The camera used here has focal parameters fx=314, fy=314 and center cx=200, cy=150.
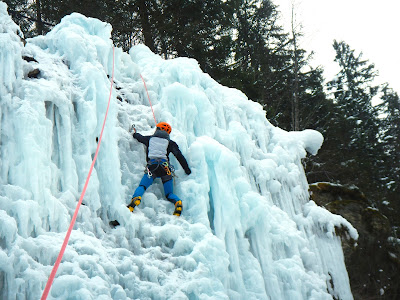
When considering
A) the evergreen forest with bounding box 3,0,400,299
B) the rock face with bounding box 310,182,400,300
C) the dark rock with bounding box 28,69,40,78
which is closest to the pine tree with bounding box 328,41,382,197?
the evergreen forest with bounding box 3,0,400,299

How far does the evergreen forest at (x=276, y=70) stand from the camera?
9883 mm

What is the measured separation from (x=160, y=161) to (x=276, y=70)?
1088 cm

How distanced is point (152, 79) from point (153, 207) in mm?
2731

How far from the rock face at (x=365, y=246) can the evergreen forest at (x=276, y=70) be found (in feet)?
0.89

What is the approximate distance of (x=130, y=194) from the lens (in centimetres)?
411

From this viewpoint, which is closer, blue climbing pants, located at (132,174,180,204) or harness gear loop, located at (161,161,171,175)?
blue climbing pants, located at (132,174,180,204)

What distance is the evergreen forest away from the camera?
9883 mm

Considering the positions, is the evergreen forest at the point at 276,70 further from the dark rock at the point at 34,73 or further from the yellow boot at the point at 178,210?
the yellow boot at the point at 178,210

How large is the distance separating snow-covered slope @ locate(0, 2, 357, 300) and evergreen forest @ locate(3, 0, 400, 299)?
223cm

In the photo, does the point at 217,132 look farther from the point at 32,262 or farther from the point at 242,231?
the point at 32,262

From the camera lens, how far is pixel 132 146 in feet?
15.1

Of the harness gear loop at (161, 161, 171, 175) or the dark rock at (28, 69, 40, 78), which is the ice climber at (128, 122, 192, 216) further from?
the dark rock at (28, 69, 40, 78)

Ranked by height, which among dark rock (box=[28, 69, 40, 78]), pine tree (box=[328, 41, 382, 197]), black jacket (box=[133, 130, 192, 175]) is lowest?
black jacket (box=[133, 130, 192, 175])

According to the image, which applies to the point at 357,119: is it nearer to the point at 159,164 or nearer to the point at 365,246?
the point at 365,246
